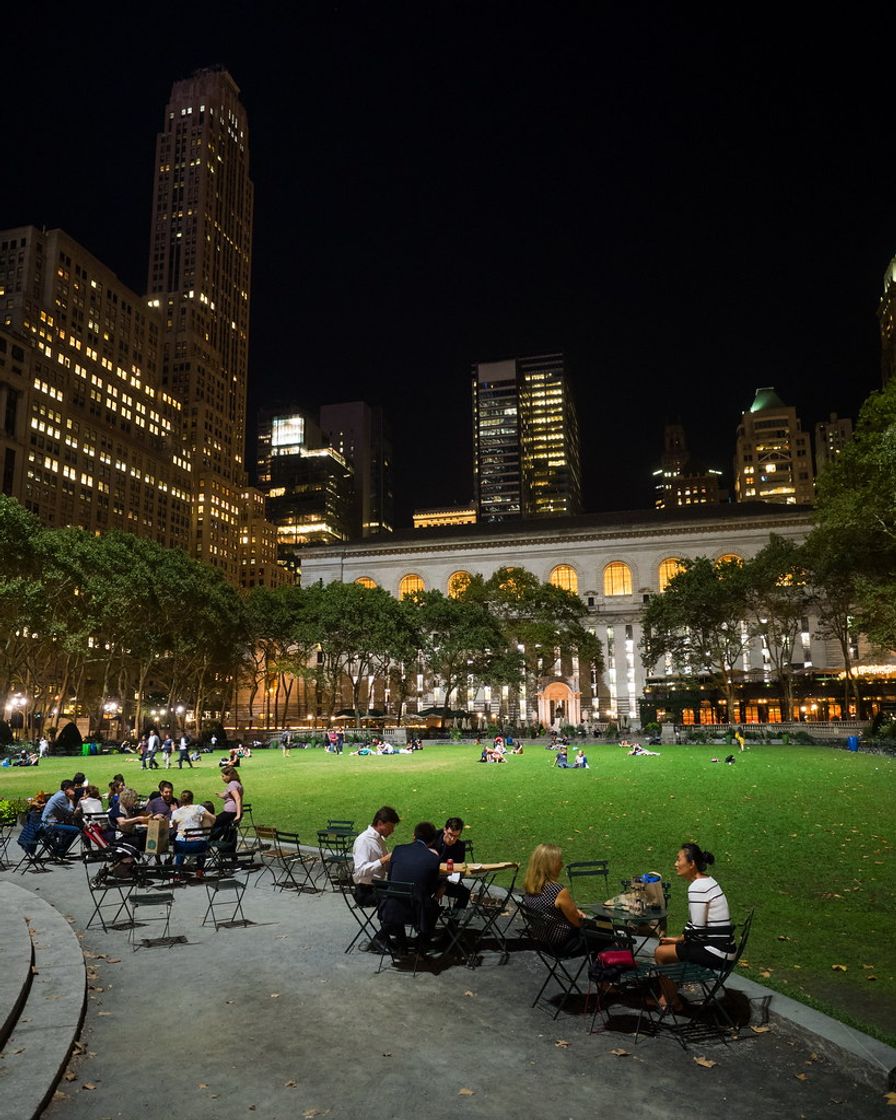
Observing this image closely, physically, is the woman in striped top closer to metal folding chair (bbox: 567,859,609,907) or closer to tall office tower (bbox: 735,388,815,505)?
metal folding chair (bbox: 567,859,609,907)

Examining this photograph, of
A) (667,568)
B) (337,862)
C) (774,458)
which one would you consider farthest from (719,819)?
(774,458)

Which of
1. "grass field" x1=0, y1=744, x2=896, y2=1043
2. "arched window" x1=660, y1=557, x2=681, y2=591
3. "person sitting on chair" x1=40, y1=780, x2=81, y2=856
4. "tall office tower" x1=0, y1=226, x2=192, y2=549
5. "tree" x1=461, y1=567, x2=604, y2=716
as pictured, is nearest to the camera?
"grass field" x1=0, y1=744, x2=896, y2=1043

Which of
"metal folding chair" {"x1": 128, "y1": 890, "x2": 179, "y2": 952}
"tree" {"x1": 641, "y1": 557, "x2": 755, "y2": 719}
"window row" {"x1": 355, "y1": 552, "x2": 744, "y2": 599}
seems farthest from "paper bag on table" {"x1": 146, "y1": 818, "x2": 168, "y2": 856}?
"window row" {"x1": 355, "y1": 552, "x2": 744, "y2": 599}

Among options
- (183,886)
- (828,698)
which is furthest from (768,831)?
(828,698)

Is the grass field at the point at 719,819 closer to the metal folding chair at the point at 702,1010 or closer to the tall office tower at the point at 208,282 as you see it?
the metal folding chair at the point at 702,1010

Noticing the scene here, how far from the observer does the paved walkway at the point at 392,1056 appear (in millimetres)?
5488

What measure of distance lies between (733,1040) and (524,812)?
501 inches

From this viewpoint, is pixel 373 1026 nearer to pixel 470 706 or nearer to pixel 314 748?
pixel 314 748

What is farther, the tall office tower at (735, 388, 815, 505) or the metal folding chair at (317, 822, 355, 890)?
the tall office tower at (735, 388, 815, 505)

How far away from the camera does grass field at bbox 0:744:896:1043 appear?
847cm

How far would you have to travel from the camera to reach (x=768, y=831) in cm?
1592

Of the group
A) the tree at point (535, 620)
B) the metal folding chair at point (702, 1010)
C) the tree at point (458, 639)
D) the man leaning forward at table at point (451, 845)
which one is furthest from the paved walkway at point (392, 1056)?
the tree at point (535, 620)

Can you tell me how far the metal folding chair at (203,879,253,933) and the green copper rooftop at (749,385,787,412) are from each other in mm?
197475

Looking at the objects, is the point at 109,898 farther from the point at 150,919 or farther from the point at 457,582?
the point at 457,582
